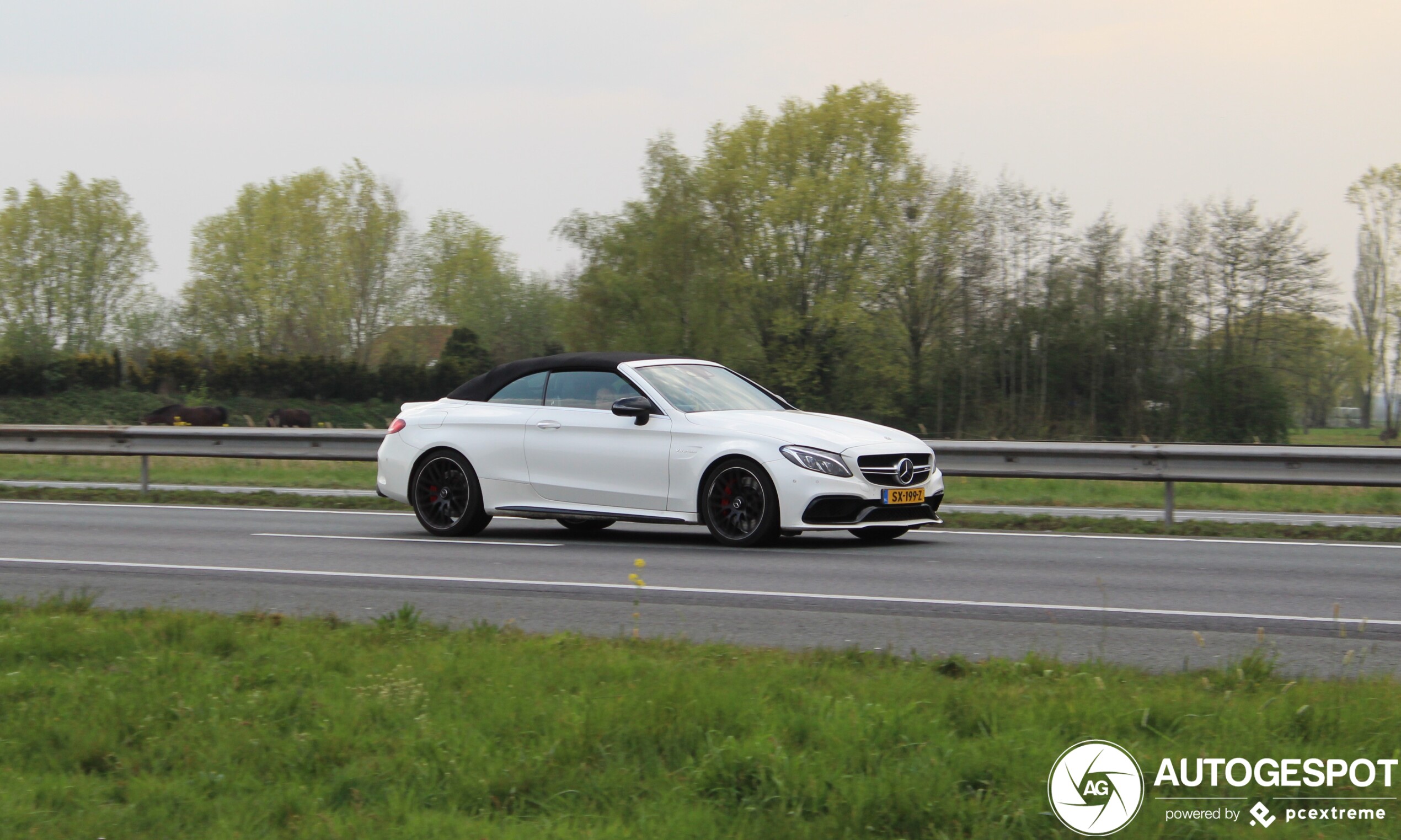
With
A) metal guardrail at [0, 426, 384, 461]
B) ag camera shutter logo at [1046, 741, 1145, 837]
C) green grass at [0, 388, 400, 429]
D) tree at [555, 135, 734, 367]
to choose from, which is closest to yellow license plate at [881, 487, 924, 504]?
ag camera shutter logo at [1046, 741, 1145, 837]

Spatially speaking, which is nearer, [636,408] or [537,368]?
[636,408]

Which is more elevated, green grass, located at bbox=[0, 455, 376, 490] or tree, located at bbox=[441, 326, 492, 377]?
tree, located at bbox=[441, 326, 492, 377]

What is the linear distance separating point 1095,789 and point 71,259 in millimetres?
79722

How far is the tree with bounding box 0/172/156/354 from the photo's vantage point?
72.9m

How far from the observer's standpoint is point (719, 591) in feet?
27.2

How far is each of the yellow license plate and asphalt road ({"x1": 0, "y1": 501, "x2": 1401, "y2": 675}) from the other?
1.39ft

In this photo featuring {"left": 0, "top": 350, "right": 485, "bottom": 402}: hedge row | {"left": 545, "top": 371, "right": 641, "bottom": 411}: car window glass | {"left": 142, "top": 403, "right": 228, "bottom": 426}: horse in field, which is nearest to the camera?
{"left": 545, "top": 371, "right": 641, "bottom": 411}: car window glass

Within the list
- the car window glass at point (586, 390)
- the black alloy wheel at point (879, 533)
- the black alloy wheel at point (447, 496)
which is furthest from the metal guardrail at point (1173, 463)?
the black alloy wheel at point (447, 496)

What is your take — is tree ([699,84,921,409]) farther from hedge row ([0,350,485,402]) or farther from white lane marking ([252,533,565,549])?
white lane marking ([252,533,565,549])

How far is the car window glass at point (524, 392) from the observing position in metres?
11.7

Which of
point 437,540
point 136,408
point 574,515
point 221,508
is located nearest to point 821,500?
point 574,515

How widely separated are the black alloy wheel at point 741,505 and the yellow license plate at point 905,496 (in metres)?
0.91

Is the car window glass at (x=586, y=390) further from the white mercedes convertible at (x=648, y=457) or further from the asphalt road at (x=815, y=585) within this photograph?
the asphalt road at (x=815, y=585)

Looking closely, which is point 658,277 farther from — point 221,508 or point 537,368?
point 537,368
